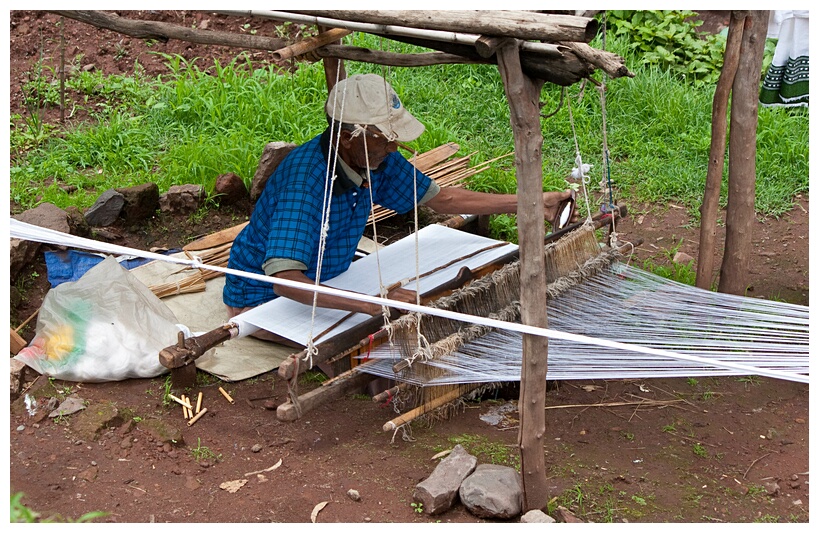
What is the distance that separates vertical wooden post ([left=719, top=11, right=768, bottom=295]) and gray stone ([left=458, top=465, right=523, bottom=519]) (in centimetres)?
175

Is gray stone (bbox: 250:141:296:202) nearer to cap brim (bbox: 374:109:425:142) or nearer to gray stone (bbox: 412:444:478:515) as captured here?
cap brim (bbox: 374:109:425:142)

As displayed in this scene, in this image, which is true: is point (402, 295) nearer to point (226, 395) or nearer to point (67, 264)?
point (226, 395)

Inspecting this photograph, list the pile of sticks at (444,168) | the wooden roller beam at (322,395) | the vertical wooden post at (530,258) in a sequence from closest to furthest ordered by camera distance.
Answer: the vertical wooden post at (530,258), the wooden roller beam at (322,395), the pile of sticks at (444,168)

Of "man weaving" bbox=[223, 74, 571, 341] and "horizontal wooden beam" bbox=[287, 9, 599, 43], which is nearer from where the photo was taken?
"horizontal wooden beam" bbox=[287, 9, 599, 43]

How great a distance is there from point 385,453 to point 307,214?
98 cm

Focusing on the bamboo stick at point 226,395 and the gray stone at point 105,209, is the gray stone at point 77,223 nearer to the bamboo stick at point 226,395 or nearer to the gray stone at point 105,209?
the gray stone at point 105,209

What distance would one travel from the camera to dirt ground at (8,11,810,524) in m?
2.90

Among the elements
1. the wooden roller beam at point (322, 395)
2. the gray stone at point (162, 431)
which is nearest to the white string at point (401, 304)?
the wooden roller beam at point (322, 395)

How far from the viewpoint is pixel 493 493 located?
110 inches

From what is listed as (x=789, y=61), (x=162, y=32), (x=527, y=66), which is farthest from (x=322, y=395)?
(x=789, y=61)

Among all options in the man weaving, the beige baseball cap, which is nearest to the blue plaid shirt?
the man weaving

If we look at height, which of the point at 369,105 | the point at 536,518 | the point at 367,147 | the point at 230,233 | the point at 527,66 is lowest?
the point at 536,518

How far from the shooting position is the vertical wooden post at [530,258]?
2.43 metres

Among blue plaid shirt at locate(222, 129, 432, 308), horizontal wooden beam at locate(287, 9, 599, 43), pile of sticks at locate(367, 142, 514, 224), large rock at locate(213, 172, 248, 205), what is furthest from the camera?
large rock at locate(213, 172, 248, 205)
